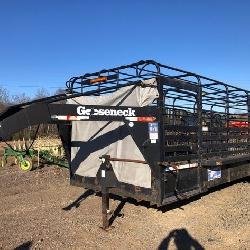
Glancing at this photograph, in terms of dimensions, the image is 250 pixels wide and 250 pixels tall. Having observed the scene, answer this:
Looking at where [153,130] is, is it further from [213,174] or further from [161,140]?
[213,174]

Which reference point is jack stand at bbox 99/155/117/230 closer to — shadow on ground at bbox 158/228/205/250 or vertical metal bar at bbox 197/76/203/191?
shadow on ground at bbox 158/228/205/250

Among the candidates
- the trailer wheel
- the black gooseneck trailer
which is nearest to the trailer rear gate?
the black gooseneck trailer

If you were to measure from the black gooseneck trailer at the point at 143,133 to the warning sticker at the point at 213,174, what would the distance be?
0.06 ft

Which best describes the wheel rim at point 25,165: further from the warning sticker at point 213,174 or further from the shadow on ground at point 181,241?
the shadow on ground at point 181,241

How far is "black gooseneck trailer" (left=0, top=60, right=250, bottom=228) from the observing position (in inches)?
232

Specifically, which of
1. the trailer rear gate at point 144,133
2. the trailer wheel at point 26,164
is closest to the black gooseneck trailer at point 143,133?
the trailer rear gate at point 144,133

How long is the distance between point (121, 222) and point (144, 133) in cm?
158

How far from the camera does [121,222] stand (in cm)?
672

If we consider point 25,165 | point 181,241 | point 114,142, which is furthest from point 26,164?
point 181,241

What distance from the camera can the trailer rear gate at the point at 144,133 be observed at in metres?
5.89

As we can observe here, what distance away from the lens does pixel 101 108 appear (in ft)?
18.6

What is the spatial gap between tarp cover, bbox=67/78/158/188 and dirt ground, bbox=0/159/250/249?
28.3 inches

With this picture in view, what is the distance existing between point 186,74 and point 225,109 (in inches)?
77.7

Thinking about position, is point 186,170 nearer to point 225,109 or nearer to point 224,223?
point 224,223
